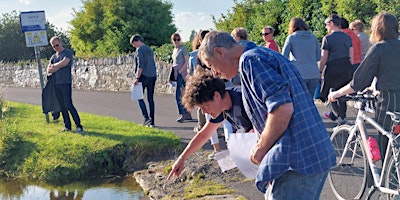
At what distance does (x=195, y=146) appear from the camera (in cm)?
405

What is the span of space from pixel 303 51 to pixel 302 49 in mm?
37

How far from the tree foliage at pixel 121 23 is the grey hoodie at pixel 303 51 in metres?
21.0

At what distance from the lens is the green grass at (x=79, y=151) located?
8.87m


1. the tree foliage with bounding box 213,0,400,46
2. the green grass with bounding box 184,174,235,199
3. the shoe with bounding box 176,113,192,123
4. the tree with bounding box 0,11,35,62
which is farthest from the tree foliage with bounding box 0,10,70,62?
the green grass with bounding box 184,174,235,199

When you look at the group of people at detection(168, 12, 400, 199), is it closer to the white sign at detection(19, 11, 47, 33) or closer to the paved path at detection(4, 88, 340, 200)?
the paved path at detection(4, 88, 340, 200)

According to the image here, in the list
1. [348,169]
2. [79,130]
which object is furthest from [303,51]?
[79,130]

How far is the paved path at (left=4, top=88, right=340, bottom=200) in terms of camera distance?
10344 mm

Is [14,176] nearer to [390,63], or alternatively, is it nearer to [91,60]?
[390,63]

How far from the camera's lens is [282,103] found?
10.2 ft

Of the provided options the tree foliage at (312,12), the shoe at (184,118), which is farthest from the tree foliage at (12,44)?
the shoe at (184,118)

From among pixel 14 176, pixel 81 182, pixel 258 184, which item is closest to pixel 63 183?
pixel 81 182

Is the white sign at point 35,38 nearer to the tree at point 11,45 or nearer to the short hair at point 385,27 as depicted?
the short hair at point 385,27

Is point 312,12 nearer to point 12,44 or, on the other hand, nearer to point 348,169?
point 348,169

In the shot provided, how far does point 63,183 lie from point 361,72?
16.8ft
